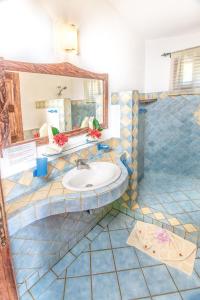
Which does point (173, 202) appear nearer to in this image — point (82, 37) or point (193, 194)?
point (193, 194)

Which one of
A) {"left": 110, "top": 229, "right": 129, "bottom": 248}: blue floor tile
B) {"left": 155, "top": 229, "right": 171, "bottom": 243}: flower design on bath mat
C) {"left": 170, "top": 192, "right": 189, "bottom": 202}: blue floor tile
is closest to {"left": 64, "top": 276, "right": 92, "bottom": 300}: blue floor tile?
{"left": 110, "top": 229, "right": 129, "bottom": 248}: blue floor tile

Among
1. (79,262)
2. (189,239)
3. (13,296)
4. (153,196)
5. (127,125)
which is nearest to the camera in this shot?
(13,296)

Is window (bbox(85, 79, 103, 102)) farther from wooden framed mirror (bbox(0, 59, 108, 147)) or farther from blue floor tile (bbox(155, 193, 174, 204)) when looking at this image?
blue floor tile (bbox(155, 193, 174, 204))

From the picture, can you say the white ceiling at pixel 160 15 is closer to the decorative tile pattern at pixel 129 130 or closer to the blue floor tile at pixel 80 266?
the decorative tile pattern at pixel 129 130

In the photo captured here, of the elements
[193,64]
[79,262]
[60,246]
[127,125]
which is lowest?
[79,262]

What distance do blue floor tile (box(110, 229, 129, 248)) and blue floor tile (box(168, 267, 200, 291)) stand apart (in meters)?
0.46

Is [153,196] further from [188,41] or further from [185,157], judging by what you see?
[188,41]

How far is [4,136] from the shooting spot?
3.87 feet

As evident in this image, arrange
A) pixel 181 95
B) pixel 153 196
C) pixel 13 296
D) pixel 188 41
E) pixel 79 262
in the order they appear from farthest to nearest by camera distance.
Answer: pixel 181 95 → pixel 188 41 → pixel 153 196 → pixel 79 262 → pixel 13 296

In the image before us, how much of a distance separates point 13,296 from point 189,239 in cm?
155

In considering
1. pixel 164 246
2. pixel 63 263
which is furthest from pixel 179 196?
pixel 63 263

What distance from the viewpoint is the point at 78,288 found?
140cm

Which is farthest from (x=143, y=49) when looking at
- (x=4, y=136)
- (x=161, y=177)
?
(x=4, y=136)

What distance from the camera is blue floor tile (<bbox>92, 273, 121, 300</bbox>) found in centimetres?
134
